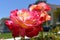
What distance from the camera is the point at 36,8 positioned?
0.95 m

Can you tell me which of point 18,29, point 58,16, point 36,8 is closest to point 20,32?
point 18,29

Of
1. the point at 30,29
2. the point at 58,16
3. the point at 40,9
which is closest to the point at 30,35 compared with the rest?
the point at 30,29

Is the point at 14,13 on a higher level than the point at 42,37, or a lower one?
higher

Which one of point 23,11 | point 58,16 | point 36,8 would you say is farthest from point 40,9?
point 58,16

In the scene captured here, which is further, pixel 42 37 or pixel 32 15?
pixel 42 37

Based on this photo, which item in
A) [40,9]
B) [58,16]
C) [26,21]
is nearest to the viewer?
[26,21]

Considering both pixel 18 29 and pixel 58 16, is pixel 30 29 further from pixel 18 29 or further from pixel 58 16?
pixel 58 16

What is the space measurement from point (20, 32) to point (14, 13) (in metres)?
0.07

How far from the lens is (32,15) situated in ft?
2.64

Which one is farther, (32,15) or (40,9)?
(40,9)

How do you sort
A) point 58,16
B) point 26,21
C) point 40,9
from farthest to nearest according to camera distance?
1. point 58,16
2. point 40,9
3. point 26,21

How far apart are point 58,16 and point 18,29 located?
25714 millimetres

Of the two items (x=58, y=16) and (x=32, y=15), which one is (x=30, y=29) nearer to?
(x=32, y=15)

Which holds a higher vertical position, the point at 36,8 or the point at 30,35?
the point at 36,8
